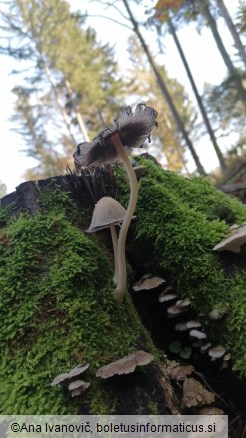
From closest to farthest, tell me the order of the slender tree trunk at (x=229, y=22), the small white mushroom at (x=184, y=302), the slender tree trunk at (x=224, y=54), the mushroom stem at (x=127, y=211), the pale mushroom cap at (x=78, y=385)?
the pale mushroom cap at (x=78, y=385)
the mushroom stem at (x=127, y=211)
the small white mushroom at (x=184, y=302)
the slender tree trunk at (x=229, y=22)
the slender tree trunk at (x=224, y=54)

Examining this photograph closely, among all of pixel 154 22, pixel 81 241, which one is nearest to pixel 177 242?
pixel 81 241

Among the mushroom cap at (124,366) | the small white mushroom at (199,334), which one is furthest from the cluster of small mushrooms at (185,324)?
the mushroom cap at (124,366)

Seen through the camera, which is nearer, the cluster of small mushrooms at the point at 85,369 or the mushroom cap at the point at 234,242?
the cluster of small mushrooms at the point at 85,369

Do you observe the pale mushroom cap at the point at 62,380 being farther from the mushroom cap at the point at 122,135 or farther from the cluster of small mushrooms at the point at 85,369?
the mushroom cap at the point at 122,135

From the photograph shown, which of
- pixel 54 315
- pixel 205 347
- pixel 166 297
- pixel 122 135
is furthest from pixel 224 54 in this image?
pixel 54 315

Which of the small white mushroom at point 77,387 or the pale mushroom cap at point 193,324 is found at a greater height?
the small white mushroom at point 77,387

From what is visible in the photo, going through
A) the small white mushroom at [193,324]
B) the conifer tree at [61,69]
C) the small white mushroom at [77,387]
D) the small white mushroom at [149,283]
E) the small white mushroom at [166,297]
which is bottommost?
the small white mushroom at [193,324]

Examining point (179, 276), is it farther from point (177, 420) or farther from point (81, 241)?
point (177, 420)
